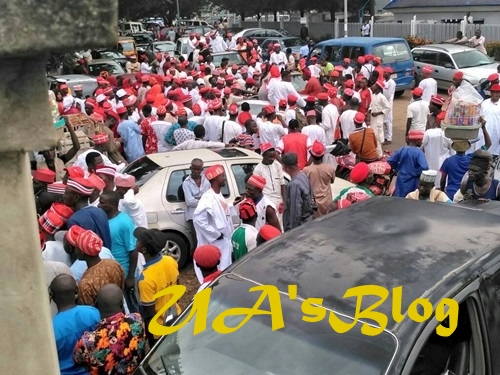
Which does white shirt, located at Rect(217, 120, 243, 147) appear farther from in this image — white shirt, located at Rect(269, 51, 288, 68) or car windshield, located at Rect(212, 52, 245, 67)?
white shirt, located at Rect(269, 51, 288, 68)

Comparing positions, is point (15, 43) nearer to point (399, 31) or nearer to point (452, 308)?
point (452, 308)

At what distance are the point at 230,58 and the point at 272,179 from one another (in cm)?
1378

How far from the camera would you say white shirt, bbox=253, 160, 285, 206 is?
7551mm

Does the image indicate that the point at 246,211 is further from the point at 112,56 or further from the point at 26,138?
the point at 112,56

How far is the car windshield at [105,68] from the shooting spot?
20.9 metres

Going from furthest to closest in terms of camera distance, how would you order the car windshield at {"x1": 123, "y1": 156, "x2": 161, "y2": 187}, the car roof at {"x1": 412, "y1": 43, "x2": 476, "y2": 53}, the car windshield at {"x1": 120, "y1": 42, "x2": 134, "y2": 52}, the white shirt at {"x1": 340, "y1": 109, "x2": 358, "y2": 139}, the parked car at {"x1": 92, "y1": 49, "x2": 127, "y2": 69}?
1. the car windshield at {"x1": 120, "y1": 42, "x2": 134, "y2": 52}
2. the parked car at {"x1": 92, "y1": 49, "x2": 127, "y2": 69}
3. the car roof at {"x1": 412, "y1": 43, "x2": 476, "y2": 53}
4. the white shirt at {"x1": 340, "y1": 109, "x2": 358, "y2": 139}
5. the car windshield at {"x1": 123, "y1": 156, "x2": 161, "y2": 187}

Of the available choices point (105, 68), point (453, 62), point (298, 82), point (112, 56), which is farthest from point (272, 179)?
point (112, 56)

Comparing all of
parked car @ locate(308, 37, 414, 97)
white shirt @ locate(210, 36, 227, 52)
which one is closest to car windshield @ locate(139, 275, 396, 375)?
parked car @ locate(308, 37, 414, 97)

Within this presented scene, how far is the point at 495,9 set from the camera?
98.8 ft

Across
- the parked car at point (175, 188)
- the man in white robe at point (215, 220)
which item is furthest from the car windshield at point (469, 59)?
the man in white robe at point (215, 220)

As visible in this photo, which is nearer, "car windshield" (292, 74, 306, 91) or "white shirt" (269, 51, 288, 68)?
"car windshield" (292, 74, 306, 91)

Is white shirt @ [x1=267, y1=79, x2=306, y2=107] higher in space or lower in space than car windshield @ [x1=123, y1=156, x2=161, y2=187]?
higher

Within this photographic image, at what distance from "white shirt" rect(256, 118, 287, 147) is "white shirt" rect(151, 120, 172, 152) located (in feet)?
5.07

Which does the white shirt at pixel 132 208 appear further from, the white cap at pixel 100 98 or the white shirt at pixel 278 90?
the white shirt at pixel 278 90
